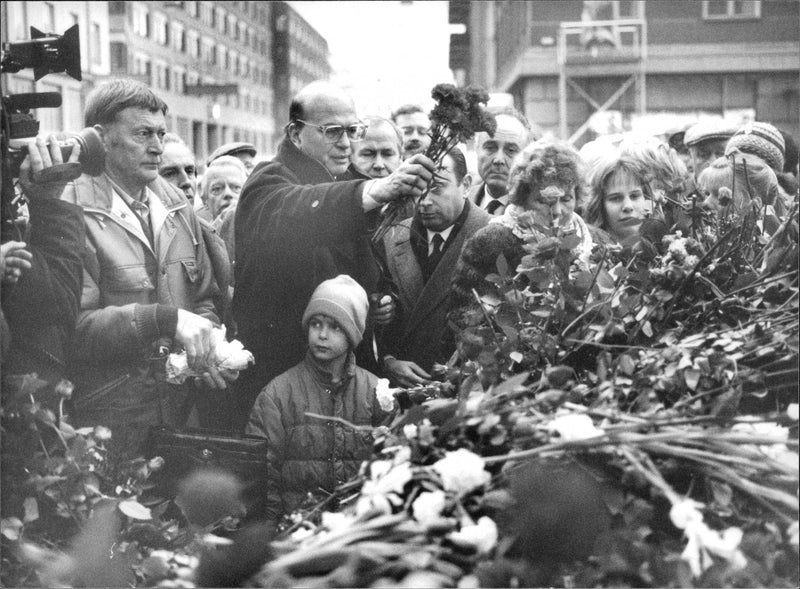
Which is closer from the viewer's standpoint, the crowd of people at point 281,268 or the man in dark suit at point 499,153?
the crowd of people at point 281,268

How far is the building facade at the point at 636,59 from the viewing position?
11.8ft

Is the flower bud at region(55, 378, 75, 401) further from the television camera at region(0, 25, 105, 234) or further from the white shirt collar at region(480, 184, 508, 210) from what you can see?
the white shirt collar at region(480, 184, 508, 210)

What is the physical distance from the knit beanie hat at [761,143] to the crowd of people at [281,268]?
0.77 ft

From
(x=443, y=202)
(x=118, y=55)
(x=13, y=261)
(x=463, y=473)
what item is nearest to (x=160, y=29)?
(x=118, y=55)

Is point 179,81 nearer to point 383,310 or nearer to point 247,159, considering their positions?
point 247,159

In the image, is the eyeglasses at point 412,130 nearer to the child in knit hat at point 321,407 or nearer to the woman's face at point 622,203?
the child in knit hat at point 321,407

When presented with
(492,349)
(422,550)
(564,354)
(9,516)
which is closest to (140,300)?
(9,516)

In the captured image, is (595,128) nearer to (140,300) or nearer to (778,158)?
(778,158)

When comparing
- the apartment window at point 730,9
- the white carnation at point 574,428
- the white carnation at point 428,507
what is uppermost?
the apartment window at point 730,9

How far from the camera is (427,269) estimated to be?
11.2 feet

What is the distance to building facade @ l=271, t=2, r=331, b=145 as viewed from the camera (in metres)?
3.44

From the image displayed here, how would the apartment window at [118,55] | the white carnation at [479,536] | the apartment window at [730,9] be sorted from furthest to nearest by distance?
the apartment window at [730,9]
the apartment window at [118,55]
the white carnation at [479,536]

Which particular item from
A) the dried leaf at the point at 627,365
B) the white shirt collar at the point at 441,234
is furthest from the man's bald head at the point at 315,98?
the dried leaf at the point at 627,365

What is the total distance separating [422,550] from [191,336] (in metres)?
1.34
